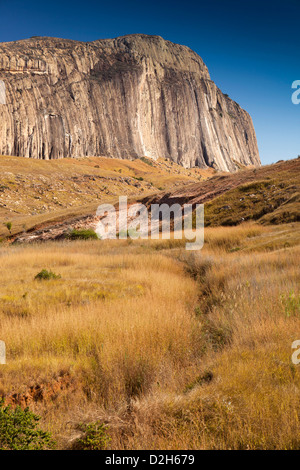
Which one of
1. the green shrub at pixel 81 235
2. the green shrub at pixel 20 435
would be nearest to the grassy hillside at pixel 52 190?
the green shrub at pixel 81 235

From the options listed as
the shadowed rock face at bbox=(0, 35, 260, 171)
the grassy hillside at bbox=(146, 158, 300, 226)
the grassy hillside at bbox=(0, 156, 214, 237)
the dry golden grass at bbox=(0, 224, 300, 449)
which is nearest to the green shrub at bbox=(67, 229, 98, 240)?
the grassy hillside at bbox=(0, 156, 214, 237)

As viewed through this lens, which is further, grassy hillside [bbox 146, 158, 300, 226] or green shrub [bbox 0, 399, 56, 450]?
grassy hillside [bbox 146, 158, 300, 226]

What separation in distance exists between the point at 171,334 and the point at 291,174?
19237 mm

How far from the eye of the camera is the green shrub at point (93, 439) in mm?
2482

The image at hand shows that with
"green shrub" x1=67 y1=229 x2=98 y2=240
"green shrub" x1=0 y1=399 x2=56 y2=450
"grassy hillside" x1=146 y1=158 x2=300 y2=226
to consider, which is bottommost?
"green shrub" x1=0 y1=399 x2=56 y2=450

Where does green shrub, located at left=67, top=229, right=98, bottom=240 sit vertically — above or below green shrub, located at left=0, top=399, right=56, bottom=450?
above

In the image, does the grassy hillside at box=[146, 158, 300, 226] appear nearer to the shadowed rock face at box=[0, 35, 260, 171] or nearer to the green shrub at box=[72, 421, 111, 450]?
the green shrub at box=[72, 421, 111, 450]

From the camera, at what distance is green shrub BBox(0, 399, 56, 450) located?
94.0 inches

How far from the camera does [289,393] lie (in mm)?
2523

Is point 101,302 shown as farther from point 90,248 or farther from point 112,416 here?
point 90,248

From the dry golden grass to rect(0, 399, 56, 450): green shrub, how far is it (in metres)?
0.25

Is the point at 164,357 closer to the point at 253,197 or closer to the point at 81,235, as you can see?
the point at 253,197

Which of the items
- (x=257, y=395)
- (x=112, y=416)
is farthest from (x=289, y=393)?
(x=112, y=416)

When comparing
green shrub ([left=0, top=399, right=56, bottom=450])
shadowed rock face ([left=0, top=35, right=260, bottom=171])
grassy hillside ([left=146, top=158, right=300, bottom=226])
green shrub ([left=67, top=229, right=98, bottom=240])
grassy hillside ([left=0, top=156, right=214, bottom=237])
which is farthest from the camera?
shadowed rock face ([left=0, top=35, right=260, bottom=171])
